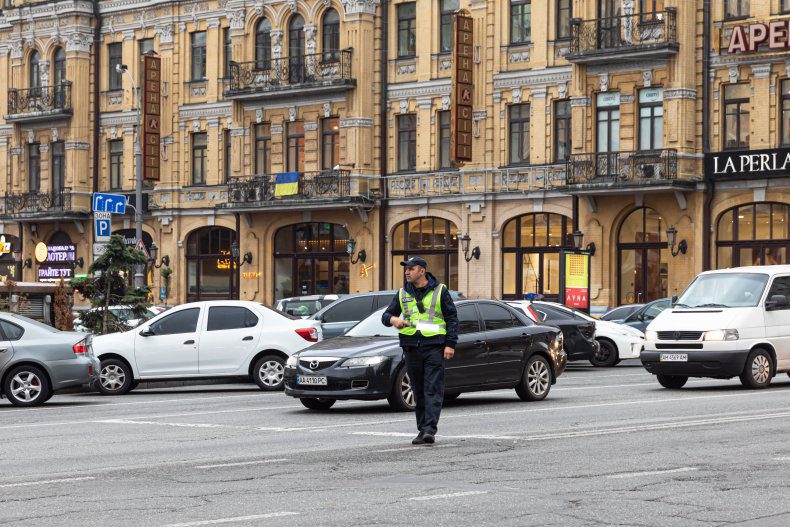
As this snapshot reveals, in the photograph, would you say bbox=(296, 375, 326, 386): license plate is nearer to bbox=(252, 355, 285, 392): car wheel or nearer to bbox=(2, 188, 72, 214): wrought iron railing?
bbox=(252, 355, 285, 392): car wheel

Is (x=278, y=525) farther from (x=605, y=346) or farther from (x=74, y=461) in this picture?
(x=605, y=346)

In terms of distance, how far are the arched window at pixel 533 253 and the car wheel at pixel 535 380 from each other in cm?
2621

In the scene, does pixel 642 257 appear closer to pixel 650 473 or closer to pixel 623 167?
pixel 623 167

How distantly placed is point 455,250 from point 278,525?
131 feet

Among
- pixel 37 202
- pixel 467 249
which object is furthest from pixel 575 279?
pixel 37 202

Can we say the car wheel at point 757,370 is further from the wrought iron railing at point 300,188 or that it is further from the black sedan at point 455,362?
the wrought iron railing at point 300,188

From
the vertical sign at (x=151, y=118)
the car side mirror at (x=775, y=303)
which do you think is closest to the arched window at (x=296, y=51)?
the vertical sign at (x=151, y=118)

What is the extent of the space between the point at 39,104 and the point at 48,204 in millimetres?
4095

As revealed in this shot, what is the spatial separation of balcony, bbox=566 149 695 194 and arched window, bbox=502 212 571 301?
2.23 meters

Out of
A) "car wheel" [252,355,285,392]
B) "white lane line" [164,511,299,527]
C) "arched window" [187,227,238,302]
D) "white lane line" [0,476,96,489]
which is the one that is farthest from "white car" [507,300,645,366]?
"arched window" [187,227,238,302]

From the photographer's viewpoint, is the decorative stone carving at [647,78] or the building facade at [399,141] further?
the decorative stone carving at [647,78]

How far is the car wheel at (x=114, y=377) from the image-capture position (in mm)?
25234

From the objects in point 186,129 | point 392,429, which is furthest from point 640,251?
point 392,429

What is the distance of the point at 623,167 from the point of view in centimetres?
4431
